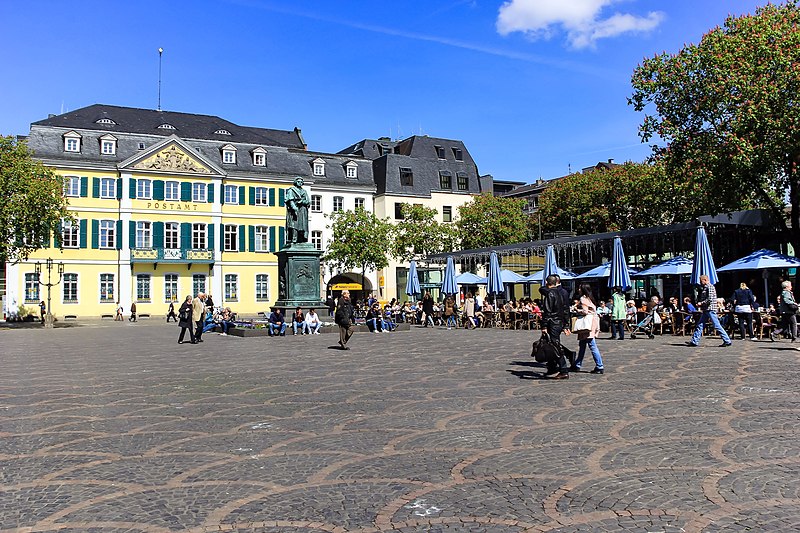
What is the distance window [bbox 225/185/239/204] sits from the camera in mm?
53812

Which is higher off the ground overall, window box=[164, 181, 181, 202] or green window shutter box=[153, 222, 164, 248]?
window box=[164, 181, 181, 202]

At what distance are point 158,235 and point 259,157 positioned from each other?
10.3 meters

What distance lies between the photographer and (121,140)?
2018 inches

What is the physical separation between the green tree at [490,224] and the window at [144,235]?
23560 millimetres

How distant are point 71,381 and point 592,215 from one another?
140ft

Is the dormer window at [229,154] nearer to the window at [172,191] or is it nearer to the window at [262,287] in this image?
the window at [172,191]

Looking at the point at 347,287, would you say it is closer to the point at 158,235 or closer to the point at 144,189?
the point at 158,235

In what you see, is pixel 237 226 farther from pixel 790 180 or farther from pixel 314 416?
pixel 314 416

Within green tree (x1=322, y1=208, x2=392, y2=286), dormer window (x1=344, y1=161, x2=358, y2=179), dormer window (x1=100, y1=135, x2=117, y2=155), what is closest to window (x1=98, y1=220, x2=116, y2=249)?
dormer window (x1=100, y1=135, x2=117, y2=155)

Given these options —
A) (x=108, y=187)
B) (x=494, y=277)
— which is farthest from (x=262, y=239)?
(x=494, y=277)

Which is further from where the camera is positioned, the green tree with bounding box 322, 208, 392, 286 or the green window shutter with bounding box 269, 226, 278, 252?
the green window shutter with bounding box 269, 226, 278, 252

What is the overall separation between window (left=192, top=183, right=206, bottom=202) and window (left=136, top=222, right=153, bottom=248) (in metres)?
3.86

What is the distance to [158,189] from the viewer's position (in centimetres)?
5094

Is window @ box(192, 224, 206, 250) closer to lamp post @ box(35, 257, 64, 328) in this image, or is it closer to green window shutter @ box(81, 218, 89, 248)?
green window shutter @ box(81, 218, 89, 248)
